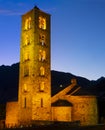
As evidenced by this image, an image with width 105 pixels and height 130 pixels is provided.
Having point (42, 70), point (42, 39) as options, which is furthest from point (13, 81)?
point (42, 70)

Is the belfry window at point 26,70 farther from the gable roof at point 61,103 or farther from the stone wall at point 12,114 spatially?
the stone wall at point 12,114

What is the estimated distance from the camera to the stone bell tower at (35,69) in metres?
42.8

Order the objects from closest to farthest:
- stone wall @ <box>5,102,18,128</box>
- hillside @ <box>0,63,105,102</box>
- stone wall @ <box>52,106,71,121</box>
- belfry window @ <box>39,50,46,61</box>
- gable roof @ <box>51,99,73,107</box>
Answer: stone wall @ <box>52,106,71,121</box>, gable roof @ <box>51,99,73,107</box>, belfry window @ <box>39,50,46,61</box>, stone wall @ <box>5,102,18,128</box>, hillside @ <box>0,63,105,102</box>

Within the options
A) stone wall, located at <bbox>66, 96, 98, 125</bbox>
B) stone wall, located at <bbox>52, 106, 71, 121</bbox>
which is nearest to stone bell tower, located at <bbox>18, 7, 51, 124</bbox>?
stone wall, located at <bbox>52, 106, 71, 121</bbox>

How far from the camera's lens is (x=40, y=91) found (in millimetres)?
43594

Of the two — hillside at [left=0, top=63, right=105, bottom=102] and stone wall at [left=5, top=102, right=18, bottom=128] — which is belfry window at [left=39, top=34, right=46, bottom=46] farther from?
hillside at [left=0, top=63, right=105, bottom=102]

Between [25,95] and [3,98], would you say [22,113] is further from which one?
[3,98]

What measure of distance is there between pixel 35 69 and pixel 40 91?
11.1 ft

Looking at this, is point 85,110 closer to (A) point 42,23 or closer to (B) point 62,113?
(B) point 62,113

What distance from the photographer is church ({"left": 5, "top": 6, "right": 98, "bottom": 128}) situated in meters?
43.1

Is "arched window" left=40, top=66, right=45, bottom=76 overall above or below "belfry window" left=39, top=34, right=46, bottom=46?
below

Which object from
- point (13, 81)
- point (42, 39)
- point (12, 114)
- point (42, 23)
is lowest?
point (12, 114)

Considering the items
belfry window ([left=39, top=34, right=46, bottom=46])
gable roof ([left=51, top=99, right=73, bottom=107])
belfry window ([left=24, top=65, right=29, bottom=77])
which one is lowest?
gable roof ([left=51, top=99, right=73, bottom=107])

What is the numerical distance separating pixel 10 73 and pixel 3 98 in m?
36.8
